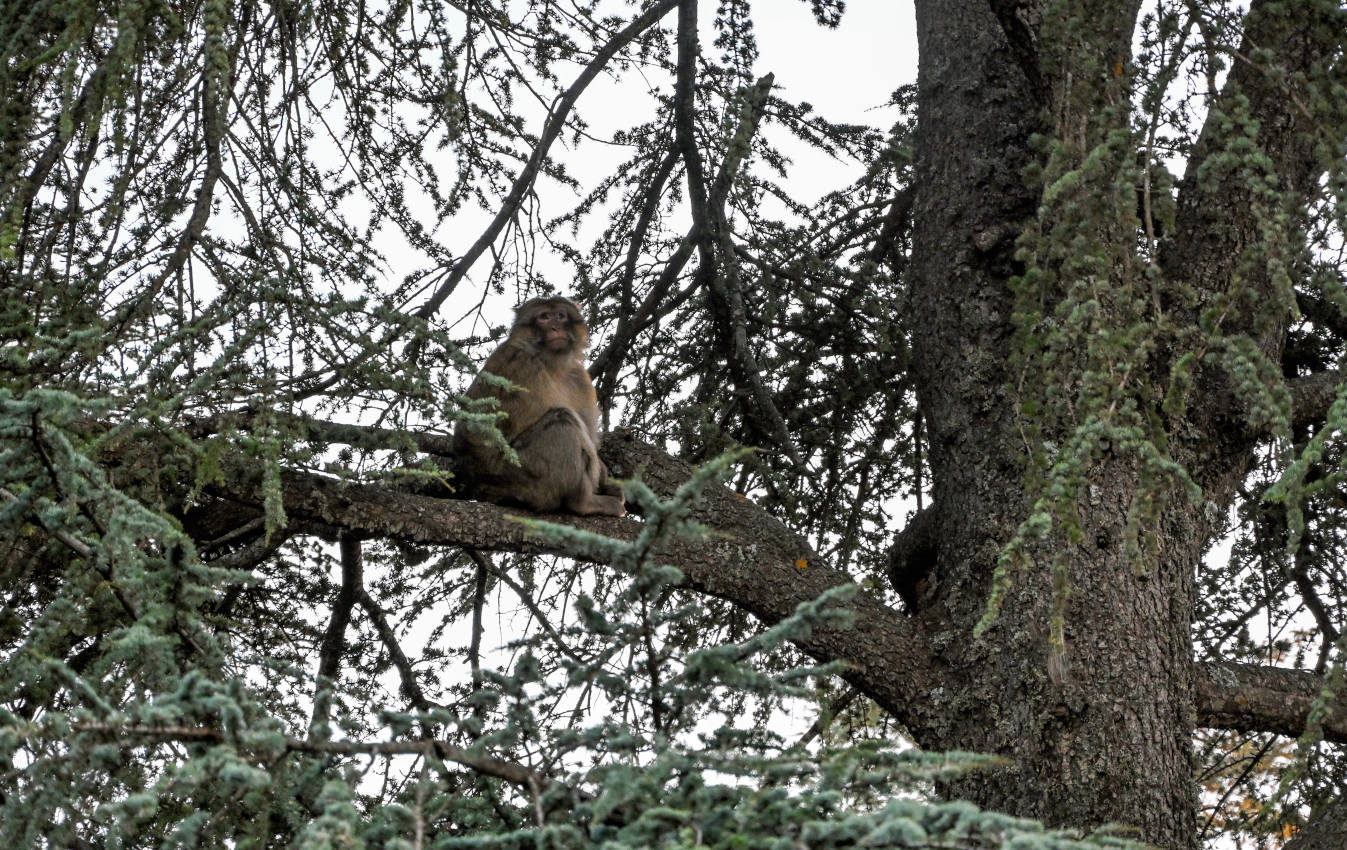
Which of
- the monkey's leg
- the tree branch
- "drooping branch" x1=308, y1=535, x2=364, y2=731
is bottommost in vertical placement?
the tree branch

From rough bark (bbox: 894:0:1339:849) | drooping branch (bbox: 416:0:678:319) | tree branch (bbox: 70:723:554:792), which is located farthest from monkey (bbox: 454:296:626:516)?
tree branch (bbox: 70:723:554:792)

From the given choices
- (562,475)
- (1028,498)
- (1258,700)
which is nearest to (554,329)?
(562,475)

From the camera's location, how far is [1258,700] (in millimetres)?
5352

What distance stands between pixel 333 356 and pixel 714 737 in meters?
2.20

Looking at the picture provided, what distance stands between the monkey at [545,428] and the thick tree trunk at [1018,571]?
6.16ft

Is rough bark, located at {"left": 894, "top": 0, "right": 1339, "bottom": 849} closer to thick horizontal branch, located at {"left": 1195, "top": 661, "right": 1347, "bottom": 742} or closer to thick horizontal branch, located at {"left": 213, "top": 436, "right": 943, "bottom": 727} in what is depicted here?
thick horizontal branch, located at {"left": 1195, "top": 661, "right": 1347, "bottom": 742}

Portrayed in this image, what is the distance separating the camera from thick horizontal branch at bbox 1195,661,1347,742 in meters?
5.28

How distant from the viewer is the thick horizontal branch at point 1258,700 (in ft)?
17.3

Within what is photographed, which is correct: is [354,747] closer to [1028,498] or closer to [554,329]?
[1028,498]

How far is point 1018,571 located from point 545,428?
288 centimetres

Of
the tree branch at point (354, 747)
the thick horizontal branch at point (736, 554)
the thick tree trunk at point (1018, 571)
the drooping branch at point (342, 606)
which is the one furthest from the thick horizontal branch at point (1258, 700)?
the tree branch at point (354, 747)

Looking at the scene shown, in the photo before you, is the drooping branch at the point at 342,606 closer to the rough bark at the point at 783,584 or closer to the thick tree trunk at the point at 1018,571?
the rough bark at the point at 783,584

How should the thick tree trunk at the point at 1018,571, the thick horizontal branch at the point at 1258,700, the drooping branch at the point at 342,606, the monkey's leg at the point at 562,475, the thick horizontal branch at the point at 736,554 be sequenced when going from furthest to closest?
the monkey's leg at the point at 562,475
the drooping branch at the point at 342,606
the thick horizontal branch at the point at 1258,700
the thick horizontal branch at the point at 736,554
the thick tree trunk at the point at 1018,571

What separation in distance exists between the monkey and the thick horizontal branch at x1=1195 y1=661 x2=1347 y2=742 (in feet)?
9.11
